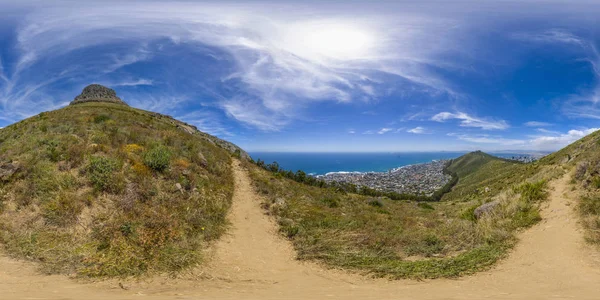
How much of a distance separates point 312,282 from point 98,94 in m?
81.4

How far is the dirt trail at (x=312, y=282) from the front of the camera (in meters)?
7.64

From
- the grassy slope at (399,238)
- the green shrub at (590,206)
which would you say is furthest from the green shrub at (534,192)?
the green shrub at (590,206)

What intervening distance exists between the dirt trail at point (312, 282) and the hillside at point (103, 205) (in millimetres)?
923

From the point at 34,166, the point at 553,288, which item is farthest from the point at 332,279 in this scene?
the point at 34,166

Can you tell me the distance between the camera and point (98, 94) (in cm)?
6888

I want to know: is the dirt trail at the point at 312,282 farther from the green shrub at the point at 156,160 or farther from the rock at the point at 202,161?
the rock at the point at 202,161

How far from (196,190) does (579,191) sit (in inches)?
1020

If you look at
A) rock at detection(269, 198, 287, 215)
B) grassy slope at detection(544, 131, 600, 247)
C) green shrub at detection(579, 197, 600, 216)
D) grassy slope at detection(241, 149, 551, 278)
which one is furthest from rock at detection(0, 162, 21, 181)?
green shrub at detection(579, 197, 600, 216)

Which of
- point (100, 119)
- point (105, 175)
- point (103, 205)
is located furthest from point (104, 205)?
point (100, 119)

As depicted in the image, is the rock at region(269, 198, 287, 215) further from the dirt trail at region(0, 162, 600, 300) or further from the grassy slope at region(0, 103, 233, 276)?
the dirt trail at region(0, 162, 600, 300)

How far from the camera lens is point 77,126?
22.3 meters

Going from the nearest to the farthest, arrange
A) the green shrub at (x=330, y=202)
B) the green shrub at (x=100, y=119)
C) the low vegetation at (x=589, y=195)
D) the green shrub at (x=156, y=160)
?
1. the low vegetation at (x=589, y=195)
2. the green shrub at (x=156, y=160)
3. the green shrub at (x=330, y=202)
4. the green shrub at (x=100, y=119)

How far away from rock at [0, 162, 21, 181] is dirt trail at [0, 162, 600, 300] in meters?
7.21

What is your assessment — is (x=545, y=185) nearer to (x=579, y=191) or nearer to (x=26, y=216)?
(x=579, y=191)
